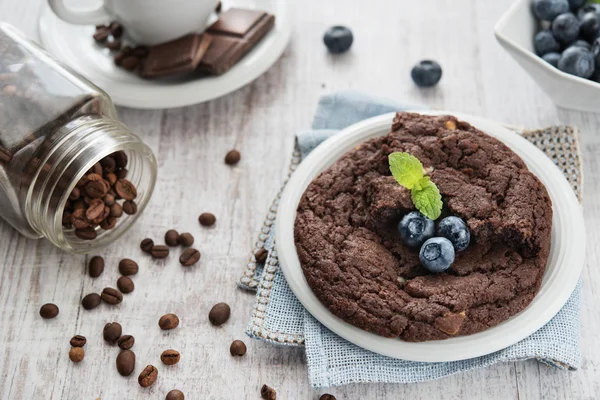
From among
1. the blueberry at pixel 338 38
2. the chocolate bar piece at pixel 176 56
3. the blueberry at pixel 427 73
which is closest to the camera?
the chocolate bar piece at pixel 176 56

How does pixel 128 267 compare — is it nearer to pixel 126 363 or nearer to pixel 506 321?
pixel 126 363

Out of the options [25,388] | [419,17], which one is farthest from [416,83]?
[25,388]

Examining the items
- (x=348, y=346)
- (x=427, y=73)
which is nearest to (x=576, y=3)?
(x=427, y=73)

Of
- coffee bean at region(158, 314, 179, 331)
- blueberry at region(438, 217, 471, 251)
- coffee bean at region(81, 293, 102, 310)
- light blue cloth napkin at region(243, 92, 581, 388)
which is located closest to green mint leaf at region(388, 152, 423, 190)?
blueberry at region(438, 217, 471, 251)

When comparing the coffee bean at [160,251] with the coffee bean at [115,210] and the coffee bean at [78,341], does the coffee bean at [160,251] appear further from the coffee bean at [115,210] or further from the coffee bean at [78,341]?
the coffee bean at [78,341]

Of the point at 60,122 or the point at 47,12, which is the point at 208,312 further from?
the point at 47,12

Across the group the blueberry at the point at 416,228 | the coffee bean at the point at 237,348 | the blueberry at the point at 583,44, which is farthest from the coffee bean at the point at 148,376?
the blueberry at the point at 583,44
